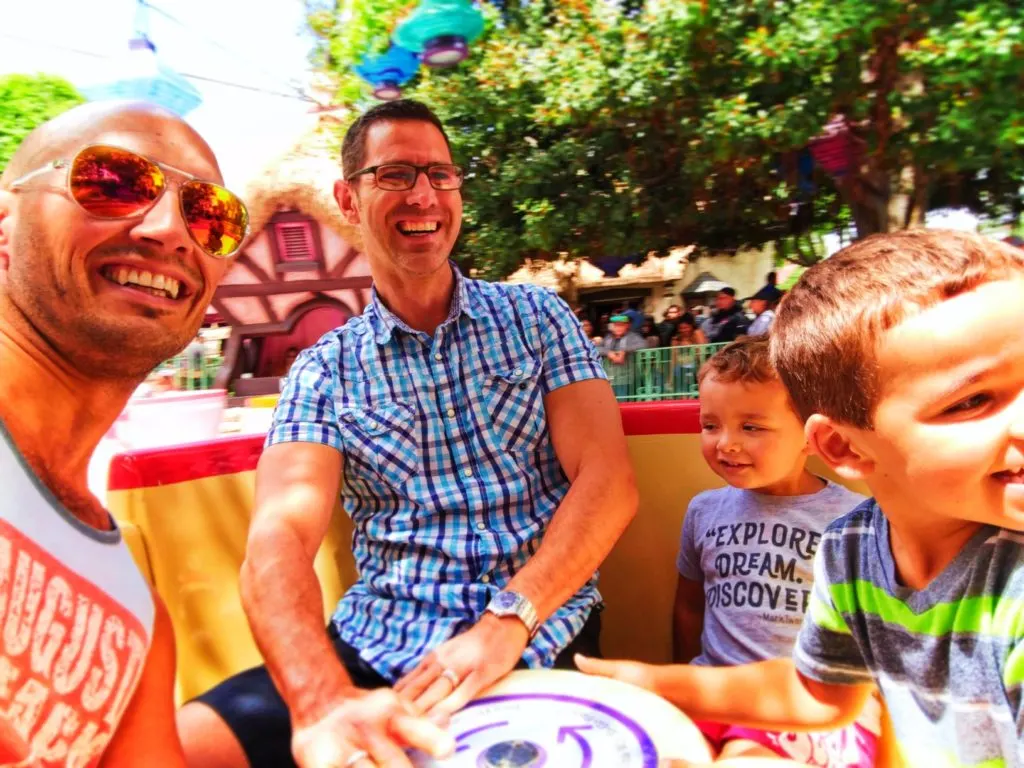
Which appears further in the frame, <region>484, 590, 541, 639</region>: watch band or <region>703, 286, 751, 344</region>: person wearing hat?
<region>703, 286, 751, 344</region>: person wearing hat

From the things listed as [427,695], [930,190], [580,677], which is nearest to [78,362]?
[427,695]

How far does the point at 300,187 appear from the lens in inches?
324

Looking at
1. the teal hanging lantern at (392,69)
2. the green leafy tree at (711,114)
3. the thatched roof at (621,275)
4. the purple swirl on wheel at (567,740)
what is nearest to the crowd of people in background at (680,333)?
the green leafy tree at (711,114)

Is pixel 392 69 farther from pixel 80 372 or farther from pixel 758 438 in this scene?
pixel 80 372

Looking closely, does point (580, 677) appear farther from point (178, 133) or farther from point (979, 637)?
point (178, 133)

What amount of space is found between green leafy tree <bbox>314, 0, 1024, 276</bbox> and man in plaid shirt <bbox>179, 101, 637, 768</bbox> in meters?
3.99

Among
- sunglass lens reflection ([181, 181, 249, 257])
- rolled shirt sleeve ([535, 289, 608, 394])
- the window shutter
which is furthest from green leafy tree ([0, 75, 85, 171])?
the window shutter

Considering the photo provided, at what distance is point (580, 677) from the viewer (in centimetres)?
104

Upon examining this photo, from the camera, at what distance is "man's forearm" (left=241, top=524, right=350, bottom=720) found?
1.13 metres

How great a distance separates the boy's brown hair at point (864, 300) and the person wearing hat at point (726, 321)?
5.95 m

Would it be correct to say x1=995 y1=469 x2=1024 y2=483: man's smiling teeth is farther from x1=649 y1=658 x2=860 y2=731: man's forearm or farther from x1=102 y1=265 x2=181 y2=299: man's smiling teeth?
x1=102 y1=265 x2=181 y2=299: man's smiling teeth

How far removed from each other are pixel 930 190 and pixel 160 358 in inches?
283

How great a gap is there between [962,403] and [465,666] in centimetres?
77

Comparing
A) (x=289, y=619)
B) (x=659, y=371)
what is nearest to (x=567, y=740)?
(x=289, y=619)
